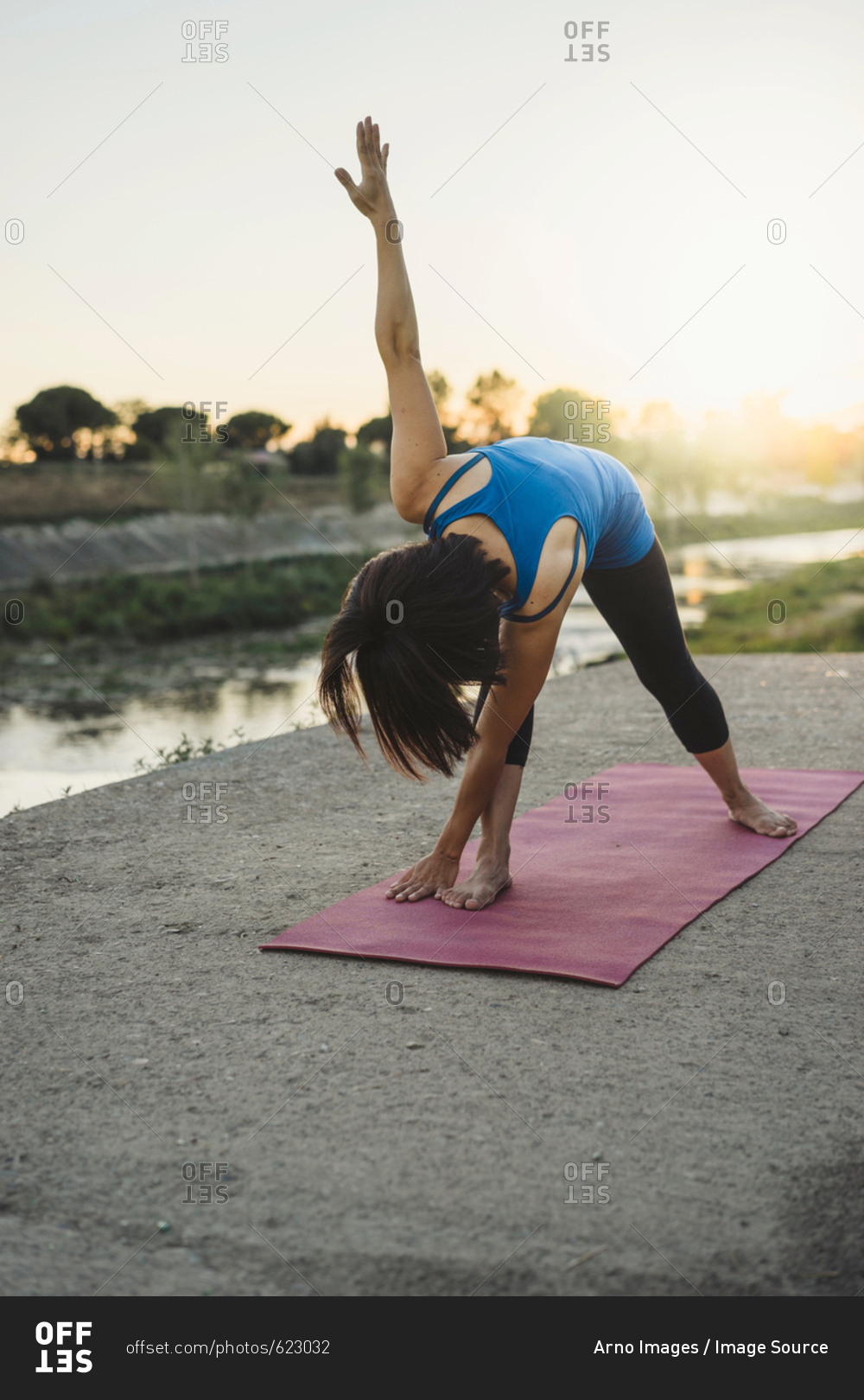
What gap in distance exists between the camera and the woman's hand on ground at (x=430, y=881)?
295 cm

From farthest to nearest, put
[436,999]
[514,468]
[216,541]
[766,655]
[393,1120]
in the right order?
1. [216,541]
2. [766,655]
3. [514,468]
4. [436,999]
5. [393,1120]

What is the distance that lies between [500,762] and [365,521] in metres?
27.0

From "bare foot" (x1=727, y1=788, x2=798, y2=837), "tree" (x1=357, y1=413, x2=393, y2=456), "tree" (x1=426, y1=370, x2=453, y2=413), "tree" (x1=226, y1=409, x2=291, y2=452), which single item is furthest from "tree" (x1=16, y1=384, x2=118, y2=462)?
"bare foot" (x1=727, y1=788, x2=798, y2=837)

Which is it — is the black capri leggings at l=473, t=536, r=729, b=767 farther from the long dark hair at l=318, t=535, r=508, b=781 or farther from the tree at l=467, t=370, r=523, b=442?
the tree at l=467, t=370, r=523, b=442

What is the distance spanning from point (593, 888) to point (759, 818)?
79cm

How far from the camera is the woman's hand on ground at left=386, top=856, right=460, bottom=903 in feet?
9.67

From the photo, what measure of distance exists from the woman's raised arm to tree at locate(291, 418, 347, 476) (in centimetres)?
3002

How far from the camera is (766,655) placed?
7.64 metres

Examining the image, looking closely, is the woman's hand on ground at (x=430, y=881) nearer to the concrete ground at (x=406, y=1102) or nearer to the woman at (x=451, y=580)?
the woman at (x=451, y=580)

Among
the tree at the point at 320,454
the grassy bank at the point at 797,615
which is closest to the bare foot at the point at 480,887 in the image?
the grassy bank at the point at 797,615
